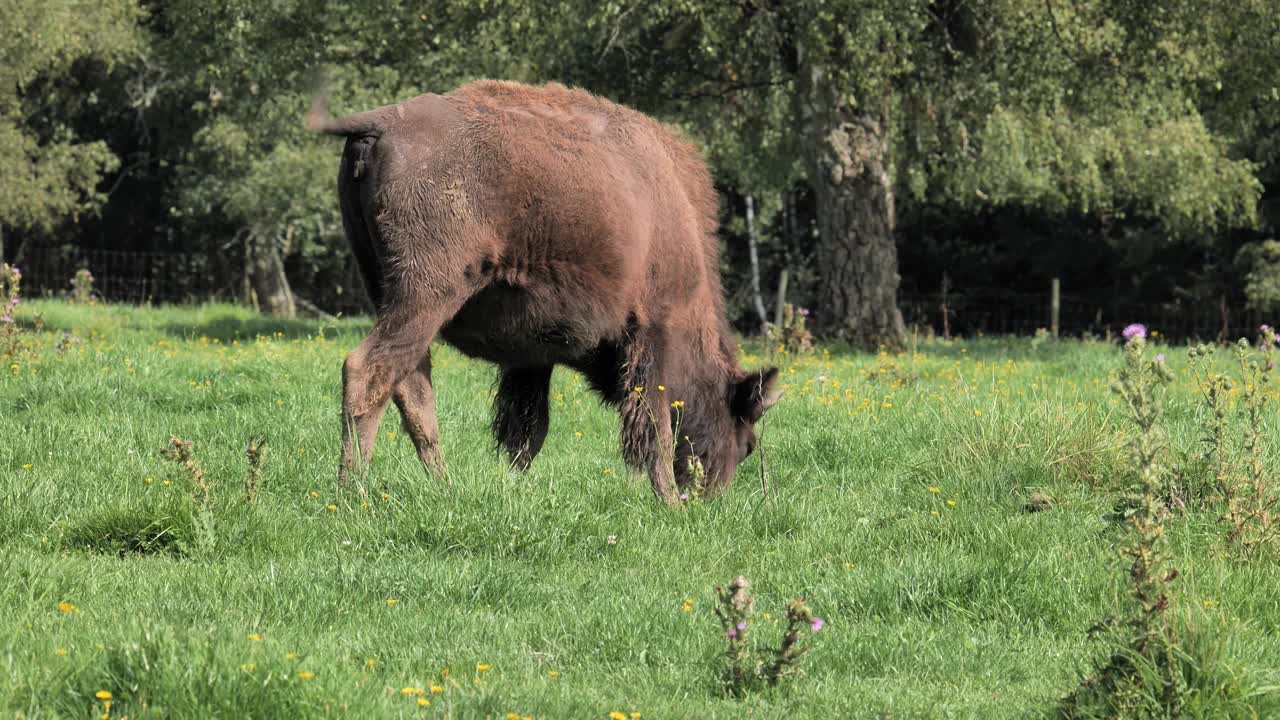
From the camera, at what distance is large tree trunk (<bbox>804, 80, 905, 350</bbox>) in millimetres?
15383

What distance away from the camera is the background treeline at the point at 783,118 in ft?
48.9

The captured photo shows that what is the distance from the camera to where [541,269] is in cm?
605

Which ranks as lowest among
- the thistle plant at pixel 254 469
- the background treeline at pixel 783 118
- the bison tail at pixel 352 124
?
the thistle plant at pixel 254 469

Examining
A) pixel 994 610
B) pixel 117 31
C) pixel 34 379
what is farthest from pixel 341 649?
pixel 117 31

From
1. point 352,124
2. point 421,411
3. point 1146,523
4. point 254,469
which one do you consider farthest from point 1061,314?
point 1146,523

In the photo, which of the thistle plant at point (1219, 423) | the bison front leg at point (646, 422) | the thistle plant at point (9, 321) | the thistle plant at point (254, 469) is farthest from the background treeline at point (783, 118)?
the thistle plant at point (254, 469)

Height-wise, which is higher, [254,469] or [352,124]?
[352,124]

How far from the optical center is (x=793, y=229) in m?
33.6

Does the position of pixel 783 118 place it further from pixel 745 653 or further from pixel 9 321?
pixel 745 653

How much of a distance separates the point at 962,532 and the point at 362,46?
13158 millimetres

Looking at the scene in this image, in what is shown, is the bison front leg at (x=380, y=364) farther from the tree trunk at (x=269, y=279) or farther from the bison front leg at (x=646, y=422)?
the tree trunk at (x=269, y=279)

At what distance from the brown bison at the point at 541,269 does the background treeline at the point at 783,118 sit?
6962 mm

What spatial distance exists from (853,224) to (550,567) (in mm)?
10942

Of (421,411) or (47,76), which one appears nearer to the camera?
(421,411)
